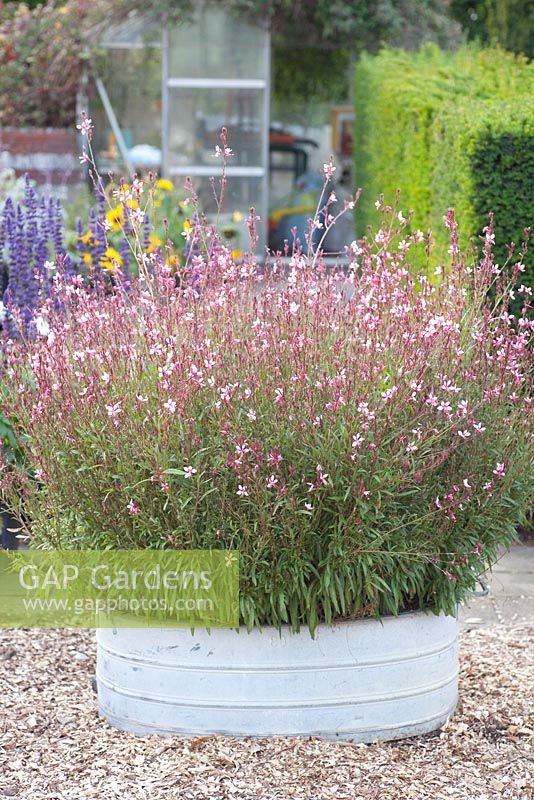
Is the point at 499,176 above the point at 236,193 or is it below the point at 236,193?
above

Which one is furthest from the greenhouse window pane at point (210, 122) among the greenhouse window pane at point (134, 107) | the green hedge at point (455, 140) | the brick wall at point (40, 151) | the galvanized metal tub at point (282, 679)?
the galvanized metal tub at point (282, 679)

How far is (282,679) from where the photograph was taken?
128 inches

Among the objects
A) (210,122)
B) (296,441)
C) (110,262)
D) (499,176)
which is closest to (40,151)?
(210,122)

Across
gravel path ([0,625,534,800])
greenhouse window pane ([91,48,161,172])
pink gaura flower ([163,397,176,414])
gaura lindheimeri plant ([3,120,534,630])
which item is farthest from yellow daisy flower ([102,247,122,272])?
greenhouse window pane ([91,48,161,172])

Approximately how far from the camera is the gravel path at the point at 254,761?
3080 millimetres

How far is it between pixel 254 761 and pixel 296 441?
890 mm

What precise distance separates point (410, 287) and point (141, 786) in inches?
64.0

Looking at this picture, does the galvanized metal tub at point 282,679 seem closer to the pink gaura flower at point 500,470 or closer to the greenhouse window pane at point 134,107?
the pink gaura flower at point 500,470

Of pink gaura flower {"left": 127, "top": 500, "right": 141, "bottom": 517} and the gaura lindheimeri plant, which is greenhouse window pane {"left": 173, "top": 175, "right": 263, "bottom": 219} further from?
pink gaura flower {"left": 127, "top": 500, "right": 141, "bottom": 517}

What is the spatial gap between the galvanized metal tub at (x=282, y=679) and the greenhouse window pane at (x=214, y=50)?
10.8 m

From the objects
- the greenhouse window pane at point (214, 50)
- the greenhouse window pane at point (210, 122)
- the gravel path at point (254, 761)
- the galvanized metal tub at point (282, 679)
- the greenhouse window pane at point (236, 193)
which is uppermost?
the greenhouse window pane at point (214, 50)

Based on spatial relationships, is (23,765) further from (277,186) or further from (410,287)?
(277,186)

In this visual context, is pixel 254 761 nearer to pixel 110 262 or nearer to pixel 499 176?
pixel 110 262

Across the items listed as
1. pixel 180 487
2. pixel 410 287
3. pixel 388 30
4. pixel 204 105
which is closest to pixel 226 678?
pixel 180 487
